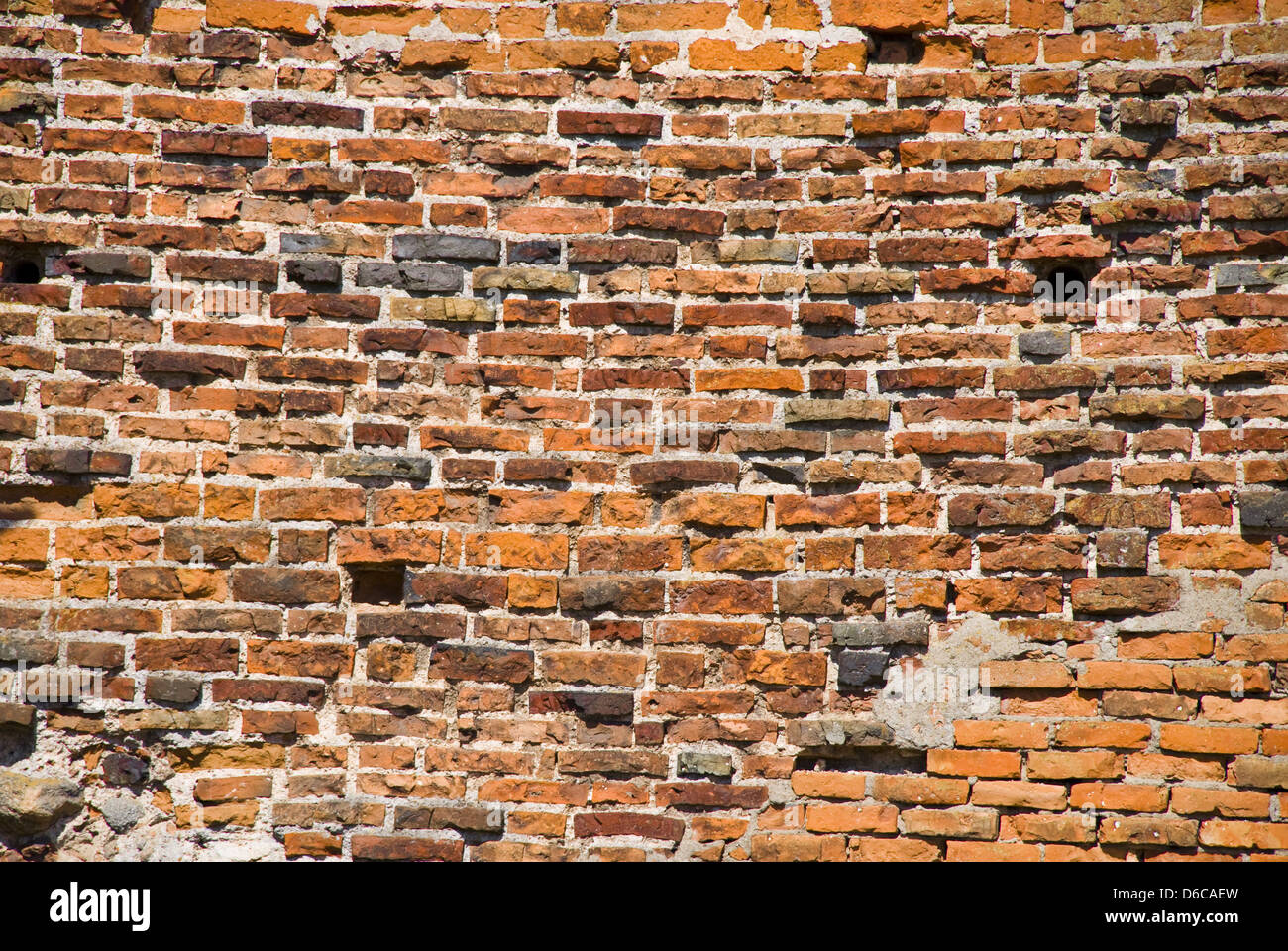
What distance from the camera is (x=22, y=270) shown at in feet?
7.71

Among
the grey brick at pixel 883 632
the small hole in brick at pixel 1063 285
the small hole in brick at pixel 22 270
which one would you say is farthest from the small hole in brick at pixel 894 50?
the small hole in brick at pixel 22 270

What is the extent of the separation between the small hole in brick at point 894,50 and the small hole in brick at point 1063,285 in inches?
26.2

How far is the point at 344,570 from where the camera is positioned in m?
2.29

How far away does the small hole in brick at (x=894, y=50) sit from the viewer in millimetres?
2361

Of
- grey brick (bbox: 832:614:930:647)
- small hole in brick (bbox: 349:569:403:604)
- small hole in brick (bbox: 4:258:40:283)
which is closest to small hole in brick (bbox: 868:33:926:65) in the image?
grey brick (bbox: 832:614:930:647)

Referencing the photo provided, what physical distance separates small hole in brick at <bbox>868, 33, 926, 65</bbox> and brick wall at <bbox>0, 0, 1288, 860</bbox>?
0.8 inches

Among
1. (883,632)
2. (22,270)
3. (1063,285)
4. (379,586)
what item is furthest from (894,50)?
(22,270)

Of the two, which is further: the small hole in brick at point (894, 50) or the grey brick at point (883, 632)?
the small hole in brick at point (894, 50)

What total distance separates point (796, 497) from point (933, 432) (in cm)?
38

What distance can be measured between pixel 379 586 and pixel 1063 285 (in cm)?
193

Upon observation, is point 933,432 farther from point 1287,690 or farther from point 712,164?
point 1287,690

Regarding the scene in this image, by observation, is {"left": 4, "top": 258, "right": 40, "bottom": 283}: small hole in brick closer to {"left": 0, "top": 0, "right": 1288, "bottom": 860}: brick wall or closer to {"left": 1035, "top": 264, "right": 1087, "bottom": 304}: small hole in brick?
{"left": 0, "top": 0, "right": 1288, "bottom": 860}: brick wall

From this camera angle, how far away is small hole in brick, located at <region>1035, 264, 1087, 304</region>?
7.60 feet

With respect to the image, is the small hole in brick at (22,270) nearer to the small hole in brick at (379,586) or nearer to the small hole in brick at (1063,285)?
the small hole in brick at (379,586)
